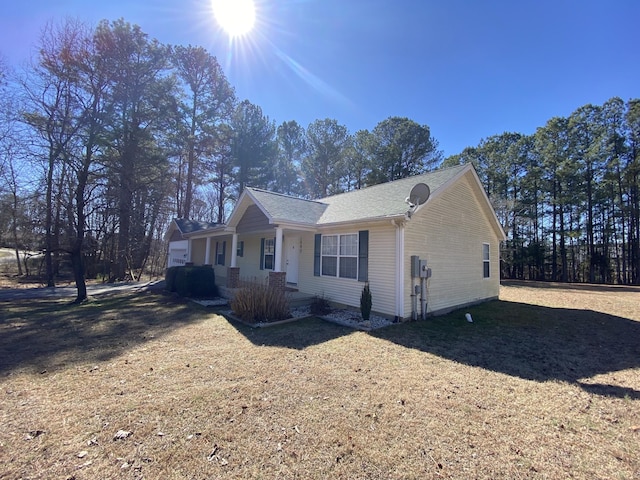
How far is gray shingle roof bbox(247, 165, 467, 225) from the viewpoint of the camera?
8.87 metres

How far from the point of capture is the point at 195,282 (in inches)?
479

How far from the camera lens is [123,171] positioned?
1193cm

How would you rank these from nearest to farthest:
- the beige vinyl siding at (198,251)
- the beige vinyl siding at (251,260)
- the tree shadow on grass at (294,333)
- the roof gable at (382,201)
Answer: the tree shadow on grass at (294,333), the roof gable at (382,201), the beige vinyl siding at (251,260), the beige vinyl siding at (198,251)

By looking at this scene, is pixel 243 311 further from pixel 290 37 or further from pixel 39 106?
pixel 39 106

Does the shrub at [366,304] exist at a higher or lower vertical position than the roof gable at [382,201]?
lower

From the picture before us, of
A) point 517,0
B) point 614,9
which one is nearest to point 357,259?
point 517,0

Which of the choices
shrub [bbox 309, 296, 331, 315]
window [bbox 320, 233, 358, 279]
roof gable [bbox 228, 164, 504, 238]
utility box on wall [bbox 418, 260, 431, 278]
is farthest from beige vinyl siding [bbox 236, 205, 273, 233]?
utility box on wall [bbox 418, 260, 431, 278]

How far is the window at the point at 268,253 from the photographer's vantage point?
13.0m

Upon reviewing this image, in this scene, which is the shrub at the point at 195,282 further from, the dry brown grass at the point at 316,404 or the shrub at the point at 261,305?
the dry brown grass at the point at 316,404

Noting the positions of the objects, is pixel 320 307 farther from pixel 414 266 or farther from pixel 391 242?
pixel 414 266

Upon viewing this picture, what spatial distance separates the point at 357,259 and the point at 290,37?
27.5 feet

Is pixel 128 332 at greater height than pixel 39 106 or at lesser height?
lesser

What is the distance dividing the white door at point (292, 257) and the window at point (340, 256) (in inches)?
73.7

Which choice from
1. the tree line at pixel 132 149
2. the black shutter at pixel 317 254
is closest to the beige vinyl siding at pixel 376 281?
the black shutter at pixel 317 254
